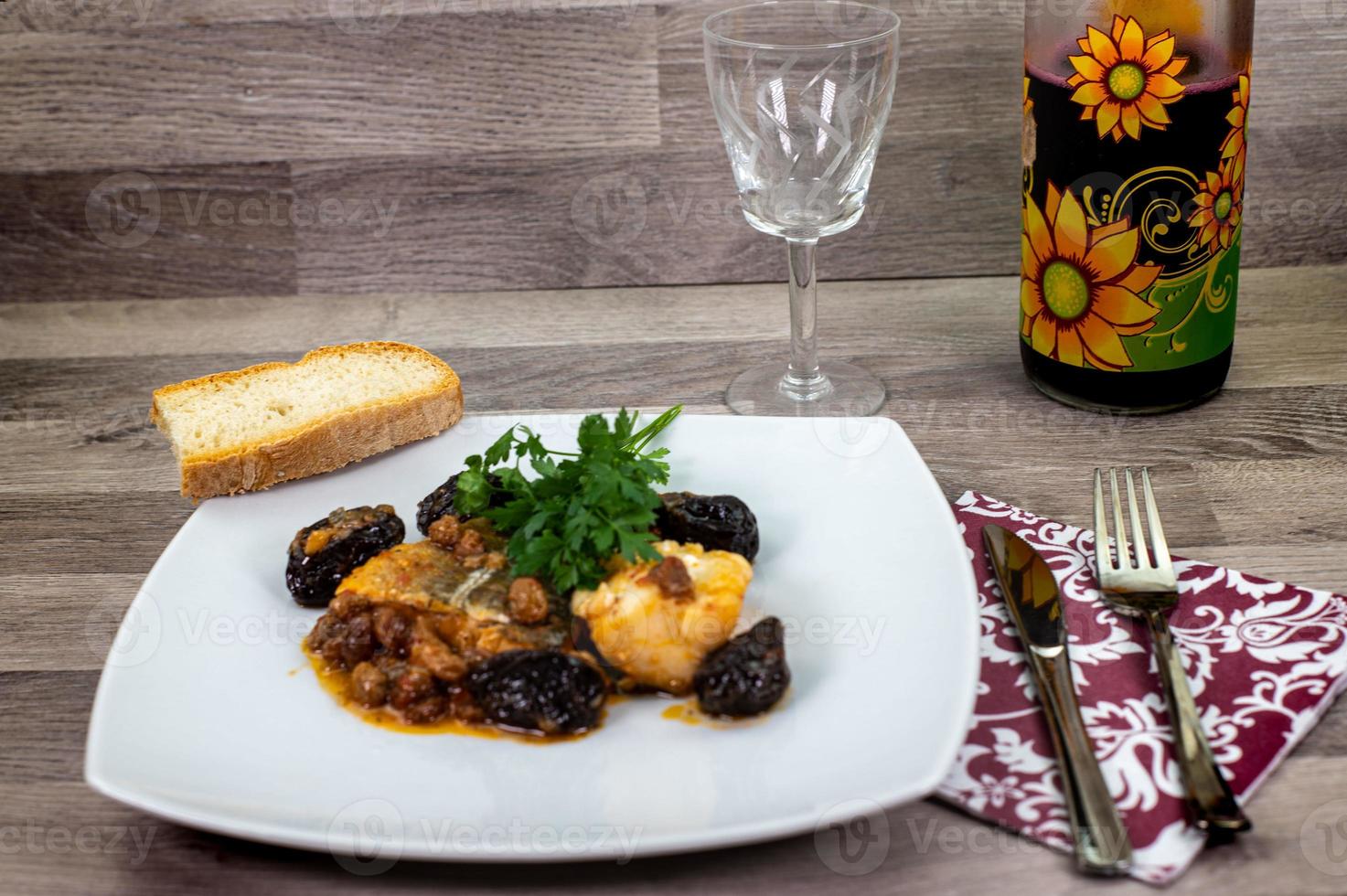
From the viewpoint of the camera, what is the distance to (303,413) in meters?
1.20

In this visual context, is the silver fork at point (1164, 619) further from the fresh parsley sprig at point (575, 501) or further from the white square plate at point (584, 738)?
the fresh parsley sprig at point (575, 501)

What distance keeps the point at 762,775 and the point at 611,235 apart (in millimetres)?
1022

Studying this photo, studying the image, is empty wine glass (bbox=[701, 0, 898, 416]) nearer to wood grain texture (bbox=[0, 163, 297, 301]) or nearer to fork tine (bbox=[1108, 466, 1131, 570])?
fork tine (bbox=[1108, 466, 1131, 570])

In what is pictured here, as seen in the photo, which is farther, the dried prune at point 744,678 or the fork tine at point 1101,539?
the fork tine at point 1101,539

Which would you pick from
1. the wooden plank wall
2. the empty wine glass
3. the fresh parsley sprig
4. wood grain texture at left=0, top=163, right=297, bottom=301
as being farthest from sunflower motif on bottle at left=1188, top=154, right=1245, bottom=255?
wood grain texture at left=0, top=163, right=297, bottom=301

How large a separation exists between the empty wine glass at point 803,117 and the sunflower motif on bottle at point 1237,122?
0.99 ft

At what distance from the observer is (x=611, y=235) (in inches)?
65.1

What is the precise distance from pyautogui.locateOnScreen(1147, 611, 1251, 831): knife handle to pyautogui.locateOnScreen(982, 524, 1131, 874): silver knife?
48 mm

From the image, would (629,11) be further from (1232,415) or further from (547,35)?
(1232,415)

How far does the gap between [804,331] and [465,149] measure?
1.81 feet

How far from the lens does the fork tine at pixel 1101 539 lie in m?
0.97

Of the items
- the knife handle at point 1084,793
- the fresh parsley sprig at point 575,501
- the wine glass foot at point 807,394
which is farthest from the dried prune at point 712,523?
the wine glass foot at point 807,394

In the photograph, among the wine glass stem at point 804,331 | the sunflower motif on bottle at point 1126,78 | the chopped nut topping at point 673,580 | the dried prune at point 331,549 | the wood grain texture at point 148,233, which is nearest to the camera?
the chopped nut topping at point 673,580

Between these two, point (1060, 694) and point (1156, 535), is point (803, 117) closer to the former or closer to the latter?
point (1156, 535)
